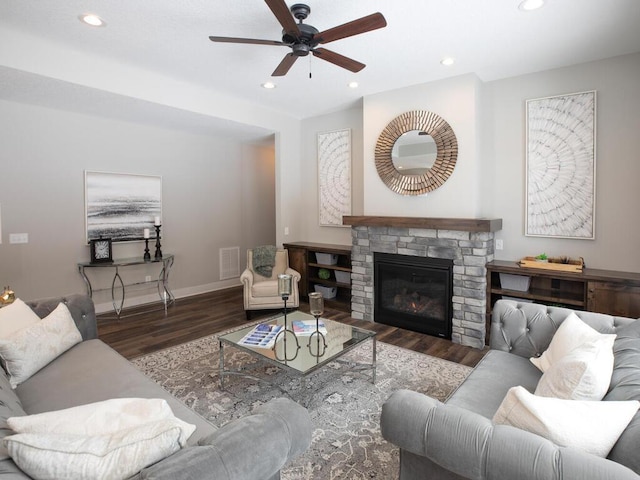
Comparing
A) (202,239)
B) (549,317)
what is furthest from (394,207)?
(202,239)

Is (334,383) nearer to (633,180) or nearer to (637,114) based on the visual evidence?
(633,180)

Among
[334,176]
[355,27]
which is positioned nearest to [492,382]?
[355,27]

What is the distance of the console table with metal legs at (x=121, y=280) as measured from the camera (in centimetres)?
440

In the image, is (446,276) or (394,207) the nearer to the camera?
(446,276)

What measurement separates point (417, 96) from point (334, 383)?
3.19m

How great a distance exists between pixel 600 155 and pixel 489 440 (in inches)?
136

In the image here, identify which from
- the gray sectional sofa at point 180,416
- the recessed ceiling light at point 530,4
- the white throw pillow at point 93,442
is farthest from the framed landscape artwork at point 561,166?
the white throw pillow at point 93,442

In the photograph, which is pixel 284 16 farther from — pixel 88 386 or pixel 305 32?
pixel 88 386

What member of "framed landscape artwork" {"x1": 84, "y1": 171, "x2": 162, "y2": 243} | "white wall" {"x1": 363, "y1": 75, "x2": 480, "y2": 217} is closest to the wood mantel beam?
"white wall" {"x1": 363, "y1": 75, "x2": 480, "y2": 217}

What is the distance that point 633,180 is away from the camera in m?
3.23

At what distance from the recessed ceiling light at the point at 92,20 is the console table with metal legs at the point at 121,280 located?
2.66m

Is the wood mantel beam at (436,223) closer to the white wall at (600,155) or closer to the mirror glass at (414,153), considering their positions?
the white wall at (600,155)

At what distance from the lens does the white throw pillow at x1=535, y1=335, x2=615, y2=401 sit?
1352 millimetres

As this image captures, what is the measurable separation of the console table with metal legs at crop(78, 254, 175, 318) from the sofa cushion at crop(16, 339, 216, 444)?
2419 millimetres
